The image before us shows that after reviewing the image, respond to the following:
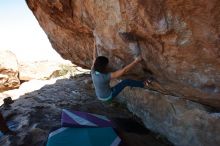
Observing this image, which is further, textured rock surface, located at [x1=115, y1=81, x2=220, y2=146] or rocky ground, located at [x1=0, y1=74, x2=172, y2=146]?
rocky ground, located at [x1=0, y1=74, x2=172, y2=146]

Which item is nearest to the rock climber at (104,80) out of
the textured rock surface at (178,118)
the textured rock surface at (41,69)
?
the textured rock surface at (178,118)

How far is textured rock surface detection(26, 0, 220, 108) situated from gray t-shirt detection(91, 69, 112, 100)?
0.54m

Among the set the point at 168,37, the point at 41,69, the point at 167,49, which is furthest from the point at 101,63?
the point at 41,69

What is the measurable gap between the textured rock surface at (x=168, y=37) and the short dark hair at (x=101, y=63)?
1.13 ft

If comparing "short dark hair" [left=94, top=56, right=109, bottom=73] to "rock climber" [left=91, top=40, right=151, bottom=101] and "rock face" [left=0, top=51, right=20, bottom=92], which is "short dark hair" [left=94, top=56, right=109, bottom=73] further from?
"rock face" [left=0, top=51, right=20, bottom=92]

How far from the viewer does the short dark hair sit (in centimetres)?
677

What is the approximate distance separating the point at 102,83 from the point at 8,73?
12694mm

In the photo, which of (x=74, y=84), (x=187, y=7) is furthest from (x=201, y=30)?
(x=74, y=84)

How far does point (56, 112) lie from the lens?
936 centimetres

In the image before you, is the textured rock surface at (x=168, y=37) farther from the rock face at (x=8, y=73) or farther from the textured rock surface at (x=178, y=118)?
the rock face at (x=8, y=73)

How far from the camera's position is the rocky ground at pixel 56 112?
25.8ft

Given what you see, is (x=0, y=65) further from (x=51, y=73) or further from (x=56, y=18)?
(x=56, y=18)

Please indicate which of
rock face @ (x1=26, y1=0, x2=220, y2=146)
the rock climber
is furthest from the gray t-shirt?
rock face @ (x1=26, y1=0, x2=220, y2=146)

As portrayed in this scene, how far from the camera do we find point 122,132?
7.98 meters
